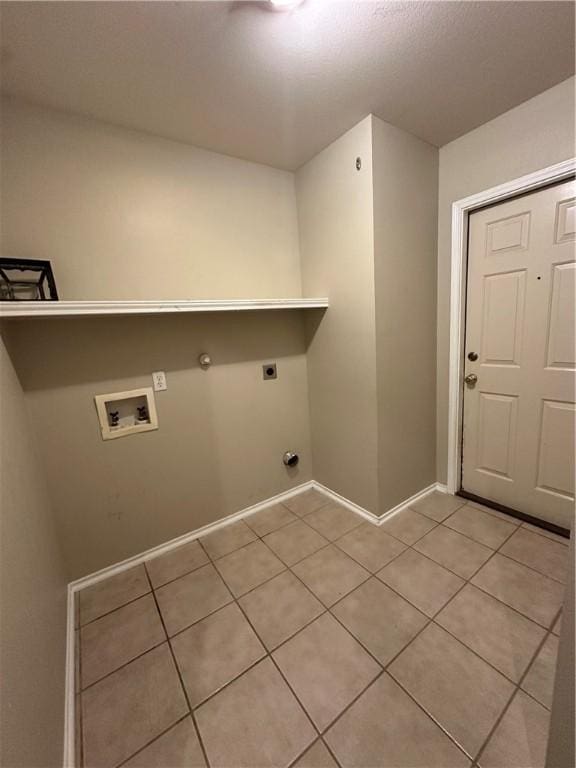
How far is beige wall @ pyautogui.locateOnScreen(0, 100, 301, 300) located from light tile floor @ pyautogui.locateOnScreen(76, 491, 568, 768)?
1645mm

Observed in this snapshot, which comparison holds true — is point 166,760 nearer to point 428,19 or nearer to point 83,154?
point 83,154

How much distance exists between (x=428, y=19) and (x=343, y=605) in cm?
248

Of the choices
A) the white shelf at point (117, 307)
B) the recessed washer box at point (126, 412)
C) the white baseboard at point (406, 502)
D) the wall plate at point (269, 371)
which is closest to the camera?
the white shelf at point (117, 307)

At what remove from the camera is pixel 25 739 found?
73 cm

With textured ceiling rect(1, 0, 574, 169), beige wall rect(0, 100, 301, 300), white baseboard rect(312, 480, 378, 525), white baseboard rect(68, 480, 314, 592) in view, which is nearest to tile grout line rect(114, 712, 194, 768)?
white baseboard rect(68, 480, 314, 592)

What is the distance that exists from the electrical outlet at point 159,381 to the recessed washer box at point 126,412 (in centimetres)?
4

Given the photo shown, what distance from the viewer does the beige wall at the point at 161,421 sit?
153 centimetres

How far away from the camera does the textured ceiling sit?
1.07 m

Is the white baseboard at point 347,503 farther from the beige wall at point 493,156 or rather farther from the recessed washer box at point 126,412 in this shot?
the recessed washer box at point 126,412

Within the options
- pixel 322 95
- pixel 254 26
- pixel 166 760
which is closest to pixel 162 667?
pixel 166 760

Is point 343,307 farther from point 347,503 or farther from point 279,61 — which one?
point 347,503

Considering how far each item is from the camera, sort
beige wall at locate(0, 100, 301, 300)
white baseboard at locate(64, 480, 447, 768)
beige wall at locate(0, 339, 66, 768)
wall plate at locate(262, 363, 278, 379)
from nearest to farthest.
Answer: beige wall at locate(0, 339, 66, 768)
white baseboard at locate(64, 480, 447, 768)
beige wall at locate(0, 100, 301, 300)
wall plate at locate(262, 363, 278, 379)

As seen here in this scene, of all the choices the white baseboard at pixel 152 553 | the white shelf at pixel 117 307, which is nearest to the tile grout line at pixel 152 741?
the white baseboard at pixel 152 553

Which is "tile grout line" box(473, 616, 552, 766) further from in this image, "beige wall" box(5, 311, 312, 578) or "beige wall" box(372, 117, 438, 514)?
"beige wall" box(5, 311, 312, 578)
